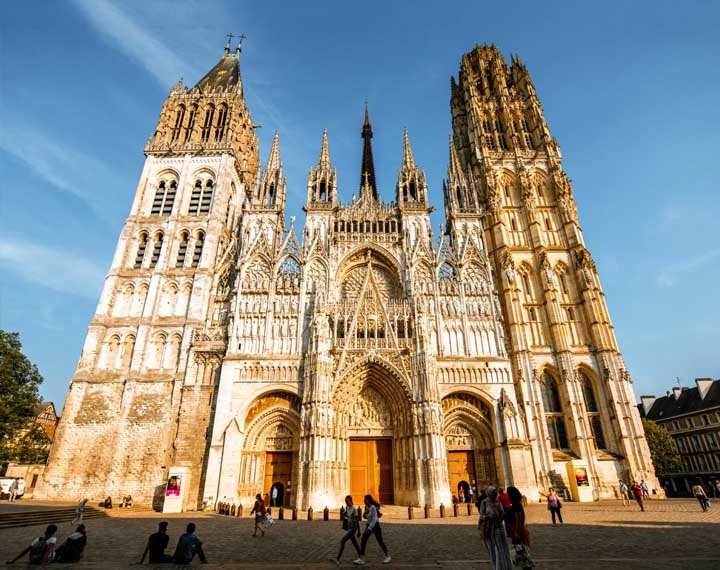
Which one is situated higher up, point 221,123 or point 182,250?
point 221,123

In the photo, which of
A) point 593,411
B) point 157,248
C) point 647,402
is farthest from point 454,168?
point 647,402

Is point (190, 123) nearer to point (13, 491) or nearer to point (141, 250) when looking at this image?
point (141, 250)

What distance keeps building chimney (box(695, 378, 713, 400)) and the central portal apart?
134 ft

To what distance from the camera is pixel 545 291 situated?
2792cm

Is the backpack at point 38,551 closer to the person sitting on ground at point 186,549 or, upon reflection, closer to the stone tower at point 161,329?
the person sitting on ground at point 186,549

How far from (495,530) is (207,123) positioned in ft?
129

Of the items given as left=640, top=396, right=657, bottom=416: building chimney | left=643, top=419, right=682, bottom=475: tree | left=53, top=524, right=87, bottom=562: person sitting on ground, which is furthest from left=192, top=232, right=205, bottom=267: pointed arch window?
left=640, top=396, right=657, bottom=416: building chimney

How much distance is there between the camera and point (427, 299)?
88.1ft

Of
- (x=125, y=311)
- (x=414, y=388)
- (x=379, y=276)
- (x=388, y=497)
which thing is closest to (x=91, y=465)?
(x=125, y=311)

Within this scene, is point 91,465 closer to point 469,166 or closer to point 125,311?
point 125,311

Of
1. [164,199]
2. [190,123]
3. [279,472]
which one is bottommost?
[279,472]

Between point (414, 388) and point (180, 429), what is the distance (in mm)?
13953

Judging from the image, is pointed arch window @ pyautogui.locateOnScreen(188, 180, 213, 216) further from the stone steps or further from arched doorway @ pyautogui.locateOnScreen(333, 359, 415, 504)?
the stone steps

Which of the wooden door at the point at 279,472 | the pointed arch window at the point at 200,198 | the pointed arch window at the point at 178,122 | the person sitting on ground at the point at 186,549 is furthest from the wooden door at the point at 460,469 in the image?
the pointed arch window at the point at 178,122
